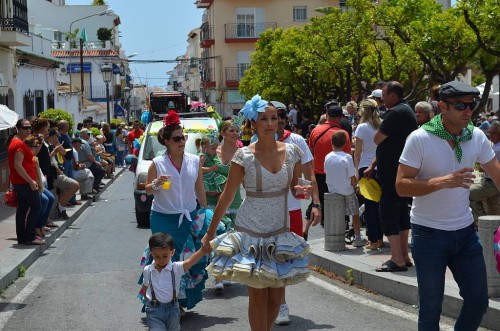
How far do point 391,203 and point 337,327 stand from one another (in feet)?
6.65

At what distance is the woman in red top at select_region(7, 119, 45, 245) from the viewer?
508 inches

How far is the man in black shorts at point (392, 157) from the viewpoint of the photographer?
9477 millimetres

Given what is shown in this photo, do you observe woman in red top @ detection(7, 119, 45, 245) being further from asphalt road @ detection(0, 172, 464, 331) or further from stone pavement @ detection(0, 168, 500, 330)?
asphalt road @ detection(0, 172, 464, 331)

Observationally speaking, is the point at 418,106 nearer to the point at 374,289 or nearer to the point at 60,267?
the point at 374,289

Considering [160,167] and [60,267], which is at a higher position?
[160,167]

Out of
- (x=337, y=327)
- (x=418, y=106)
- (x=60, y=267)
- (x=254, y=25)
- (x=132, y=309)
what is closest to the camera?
(x=337, y=327)

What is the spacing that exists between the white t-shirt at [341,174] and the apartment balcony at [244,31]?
62264 mm

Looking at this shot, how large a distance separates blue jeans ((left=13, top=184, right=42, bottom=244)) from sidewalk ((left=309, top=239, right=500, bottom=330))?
13.8ft

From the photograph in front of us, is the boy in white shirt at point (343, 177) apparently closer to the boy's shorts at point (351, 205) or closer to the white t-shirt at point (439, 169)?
the boy's shorts at point (351, 205)

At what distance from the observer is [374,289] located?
9.54m

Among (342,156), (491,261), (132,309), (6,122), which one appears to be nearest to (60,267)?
(6,122)

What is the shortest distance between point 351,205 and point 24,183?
473 cm

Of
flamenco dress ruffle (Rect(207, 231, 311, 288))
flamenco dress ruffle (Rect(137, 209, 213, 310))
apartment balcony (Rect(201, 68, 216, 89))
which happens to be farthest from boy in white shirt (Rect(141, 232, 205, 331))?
apartment balcony (Rect(201, 68, 216, 89))

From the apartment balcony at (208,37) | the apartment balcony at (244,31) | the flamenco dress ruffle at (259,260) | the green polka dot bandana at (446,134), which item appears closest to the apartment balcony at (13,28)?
the flamenco dress ruffle at (259,260)
